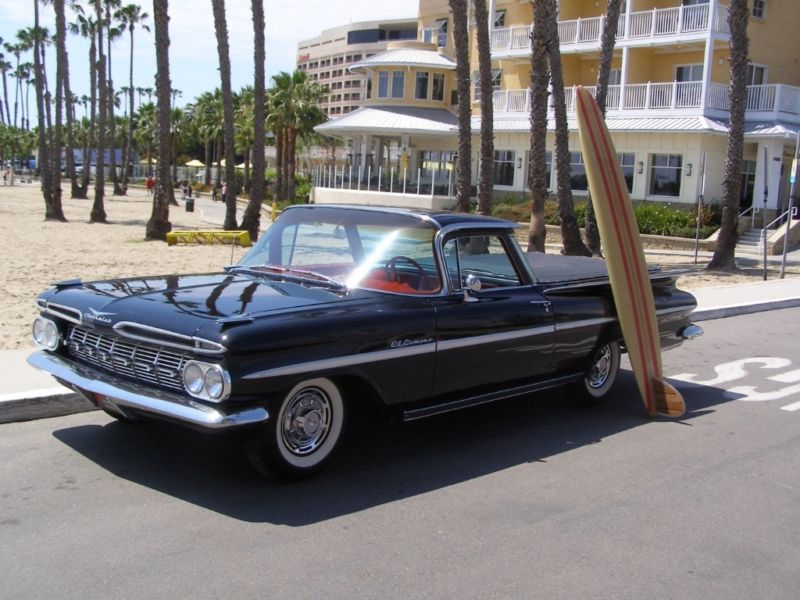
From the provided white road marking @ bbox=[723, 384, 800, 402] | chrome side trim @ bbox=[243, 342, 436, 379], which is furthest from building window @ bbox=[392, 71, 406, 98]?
chrome side trim @ bbox=[243, 342, 436, 379]

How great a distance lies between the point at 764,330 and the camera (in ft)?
41.7

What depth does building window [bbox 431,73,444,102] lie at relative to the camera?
44.2m

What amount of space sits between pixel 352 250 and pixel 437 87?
130ft

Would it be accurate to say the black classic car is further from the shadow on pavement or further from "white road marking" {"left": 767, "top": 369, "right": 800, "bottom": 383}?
"white road marking" {"left": 767, "top": 369, "right": 800, "bottom": 383}

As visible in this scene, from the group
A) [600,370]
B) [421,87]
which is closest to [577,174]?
[421,87]

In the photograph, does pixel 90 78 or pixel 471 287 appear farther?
pixel 90 78

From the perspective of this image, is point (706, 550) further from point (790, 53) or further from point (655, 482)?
point (790, 53)

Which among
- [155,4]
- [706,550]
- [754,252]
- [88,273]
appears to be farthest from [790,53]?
[706,550]

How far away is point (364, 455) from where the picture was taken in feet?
19.6

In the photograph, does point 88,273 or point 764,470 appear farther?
point 88,273

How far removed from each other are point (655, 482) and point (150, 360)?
3.29 meters

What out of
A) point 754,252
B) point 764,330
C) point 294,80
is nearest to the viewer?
point 764,330

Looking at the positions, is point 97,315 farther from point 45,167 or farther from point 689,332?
point 45,167

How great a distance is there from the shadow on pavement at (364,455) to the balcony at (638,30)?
27.9 meters
